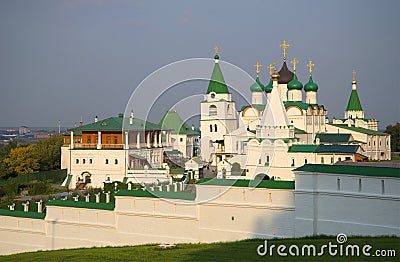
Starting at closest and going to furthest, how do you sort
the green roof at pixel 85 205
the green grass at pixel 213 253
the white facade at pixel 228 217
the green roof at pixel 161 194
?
the green grass at pixel 213 253 → the white facade at pixel 228 217 → the green roof at pixel 161 194 → the green roof at pixel 85 205

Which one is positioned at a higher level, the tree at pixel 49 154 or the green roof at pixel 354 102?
the green roof at pixel 354 102

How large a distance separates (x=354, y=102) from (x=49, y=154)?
86.7 ft

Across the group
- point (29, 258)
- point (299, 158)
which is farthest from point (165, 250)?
point (299, 158)

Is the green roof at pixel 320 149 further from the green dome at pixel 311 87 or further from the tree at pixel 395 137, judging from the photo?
the tree at pixel 395 137

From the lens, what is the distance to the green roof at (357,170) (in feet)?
41.9

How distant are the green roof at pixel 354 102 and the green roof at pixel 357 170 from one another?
3948 cm

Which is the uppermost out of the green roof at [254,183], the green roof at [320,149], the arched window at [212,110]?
the arched window at [212,110]

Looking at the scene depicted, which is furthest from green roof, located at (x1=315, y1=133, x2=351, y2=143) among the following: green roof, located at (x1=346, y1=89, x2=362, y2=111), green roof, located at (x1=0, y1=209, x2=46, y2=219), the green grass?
the green grass

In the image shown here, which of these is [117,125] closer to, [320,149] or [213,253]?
[320,149]

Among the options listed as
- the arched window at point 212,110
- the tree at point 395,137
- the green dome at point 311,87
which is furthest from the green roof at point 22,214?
the tree at point 395,137

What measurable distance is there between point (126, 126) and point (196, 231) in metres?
19.6

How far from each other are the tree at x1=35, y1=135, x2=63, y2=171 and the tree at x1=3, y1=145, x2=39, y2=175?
2.52m

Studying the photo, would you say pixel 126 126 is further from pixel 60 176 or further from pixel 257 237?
pixel 257 237

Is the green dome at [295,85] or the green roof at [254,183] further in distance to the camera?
the green dome at [295,85]
